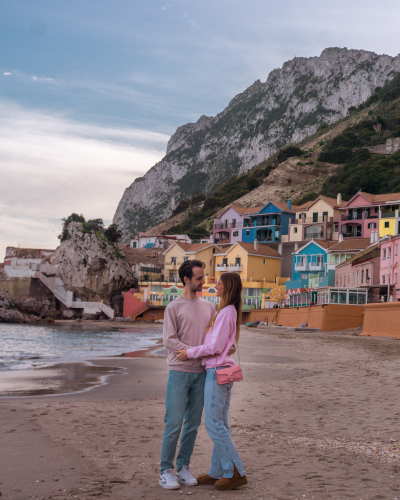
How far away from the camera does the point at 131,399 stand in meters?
9.56

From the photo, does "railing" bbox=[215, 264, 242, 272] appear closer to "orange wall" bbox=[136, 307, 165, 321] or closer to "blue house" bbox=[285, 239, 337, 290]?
"blue house" bbox=[285, 239, 337, 290]

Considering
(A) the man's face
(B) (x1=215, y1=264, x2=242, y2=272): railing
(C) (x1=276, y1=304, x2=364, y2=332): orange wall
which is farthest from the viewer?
(B) (x1=215, y1=264, x2=242, y2=272): railing

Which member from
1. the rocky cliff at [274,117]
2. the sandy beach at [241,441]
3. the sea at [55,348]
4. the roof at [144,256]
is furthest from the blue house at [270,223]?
the rocky cliff at [274,117]

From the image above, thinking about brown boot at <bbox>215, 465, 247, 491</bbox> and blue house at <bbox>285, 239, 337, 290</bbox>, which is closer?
brown boot at <bbox>215, 465, 247, 491</bbox>

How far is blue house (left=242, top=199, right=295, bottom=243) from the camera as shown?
70.4 m

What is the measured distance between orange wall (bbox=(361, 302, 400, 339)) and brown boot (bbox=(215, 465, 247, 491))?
2387 cm

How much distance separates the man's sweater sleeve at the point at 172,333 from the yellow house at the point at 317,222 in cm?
6164

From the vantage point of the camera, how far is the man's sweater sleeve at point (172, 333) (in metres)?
4.75

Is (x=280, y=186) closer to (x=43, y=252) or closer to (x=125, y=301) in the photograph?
(x=125, y=301)

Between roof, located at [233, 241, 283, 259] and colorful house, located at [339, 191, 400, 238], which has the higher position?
colorful house, located at [339, 191, 400, 238]

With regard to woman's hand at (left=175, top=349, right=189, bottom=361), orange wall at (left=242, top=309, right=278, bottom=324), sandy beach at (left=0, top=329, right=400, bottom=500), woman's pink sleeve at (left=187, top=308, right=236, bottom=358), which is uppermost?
woman's pink sleeve at (left=187, top=308, right=236, bottom=358)

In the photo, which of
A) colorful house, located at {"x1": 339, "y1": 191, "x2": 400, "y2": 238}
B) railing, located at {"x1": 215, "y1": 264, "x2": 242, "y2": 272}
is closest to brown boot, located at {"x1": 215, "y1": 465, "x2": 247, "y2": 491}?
colorful house, located at {"x1": 339, "y1": 191, "x2": 400, "y2": 238}

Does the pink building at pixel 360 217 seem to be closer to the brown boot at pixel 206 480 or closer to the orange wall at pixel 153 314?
the orange wall at pixel 153 314

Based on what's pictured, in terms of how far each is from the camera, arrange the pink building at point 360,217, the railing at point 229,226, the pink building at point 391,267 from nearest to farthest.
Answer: the pink building at point 391,267
the pink building at point 360,217
the railing at point 229,226
